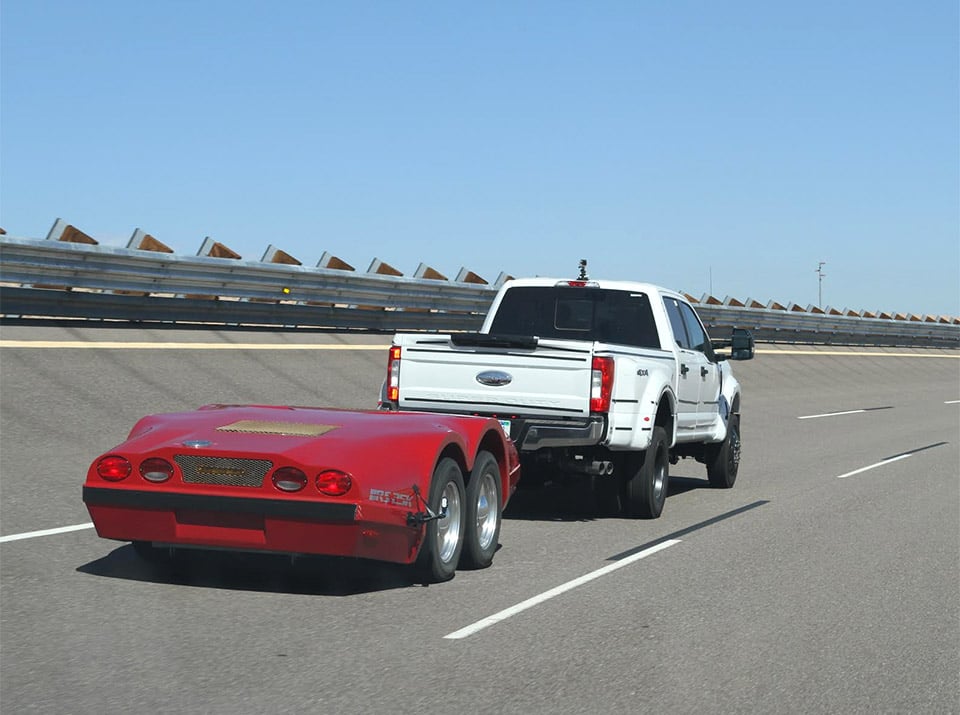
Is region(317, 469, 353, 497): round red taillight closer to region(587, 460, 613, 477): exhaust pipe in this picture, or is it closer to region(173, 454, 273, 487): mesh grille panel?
region(173, 454, 273, 487): mesh grille panel

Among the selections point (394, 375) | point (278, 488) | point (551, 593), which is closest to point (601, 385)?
point (394, 375)

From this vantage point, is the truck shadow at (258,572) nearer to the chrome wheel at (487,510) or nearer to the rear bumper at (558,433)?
the chrome wheel at (487,510)

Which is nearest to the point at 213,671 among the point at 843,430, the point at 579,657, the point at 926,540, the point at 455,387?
the point at 579,657

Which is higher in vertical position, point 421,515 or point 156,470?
point 156,470

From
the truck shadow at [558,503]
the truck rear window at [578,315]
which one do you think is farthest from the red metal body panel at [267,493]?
the truck rear window at [578,315]

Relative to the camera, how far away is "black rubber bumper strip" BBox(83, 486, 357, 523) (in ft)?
23.0

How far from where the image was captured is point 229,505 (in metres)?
7.07

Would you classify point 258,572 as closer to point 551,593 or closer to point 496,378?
point 551,593

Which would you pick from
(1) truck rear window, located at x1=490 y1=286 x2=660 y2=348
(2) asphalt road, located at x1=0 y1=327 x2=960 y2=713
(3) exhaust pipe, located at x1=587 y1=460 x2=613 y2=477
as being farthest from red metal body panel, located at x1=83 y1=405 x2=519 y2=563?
(1) truck rear window, located at x1=490 y1=286 x2=660 y2=348

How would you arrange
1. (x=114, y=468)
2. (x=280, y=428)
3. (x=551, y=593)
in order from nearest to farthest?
1. (x=114, y=468)
2. (x=280, y=428)
3. (x=551, y=593)

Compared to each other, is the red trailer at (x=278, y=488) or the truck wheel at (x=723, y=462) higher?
the red trailer at (x=278, y=488)

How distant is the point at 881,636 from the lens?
22.5 feet

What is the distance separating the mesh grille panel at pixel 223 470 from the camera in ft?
23.4

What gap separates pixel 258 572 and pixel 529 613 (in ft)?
5.91
